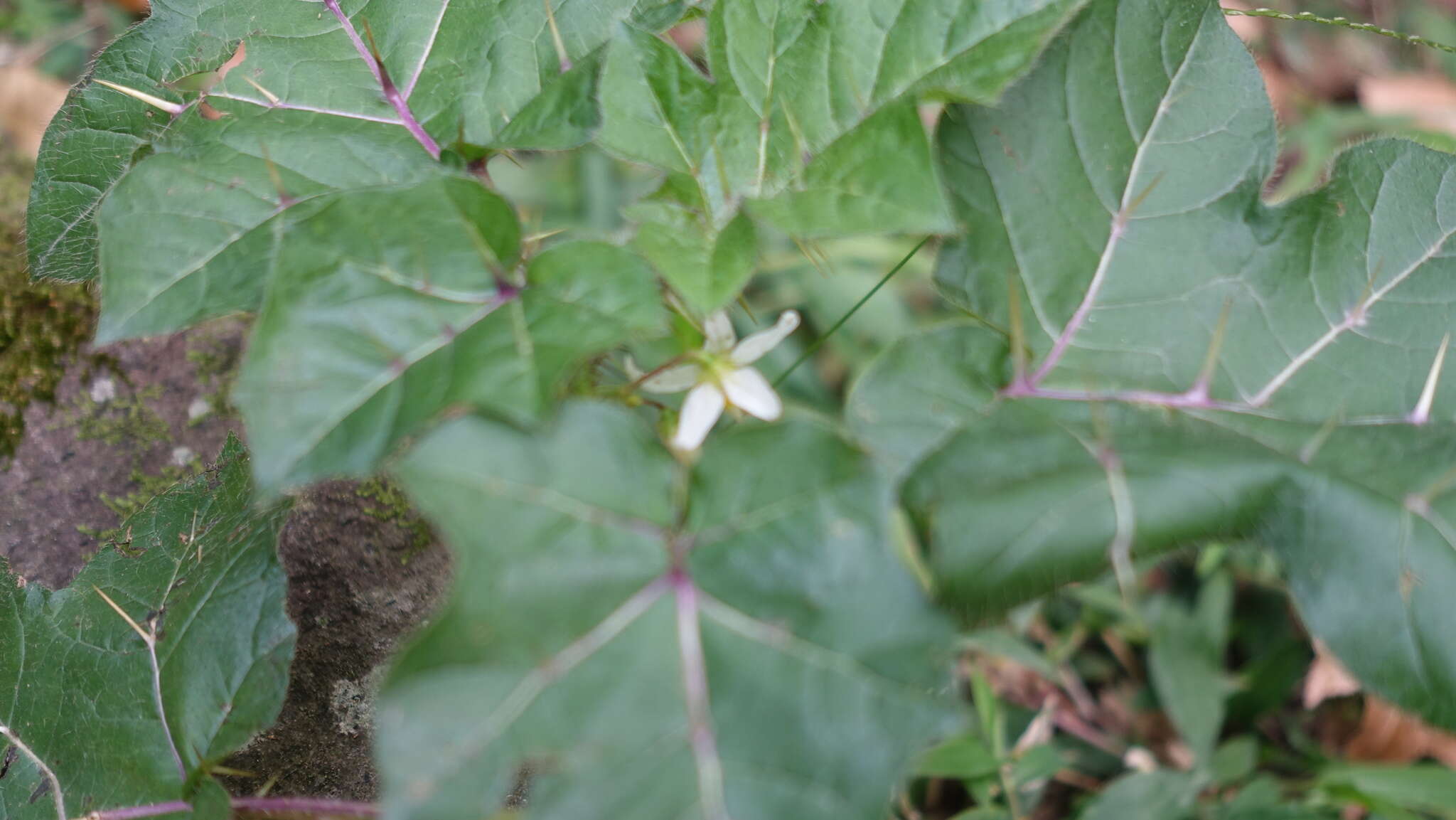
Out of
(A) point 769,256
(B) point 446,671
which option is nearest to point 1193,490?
(B) point 446,671

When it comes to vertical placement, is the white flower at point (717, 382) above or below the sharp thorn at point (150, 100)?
below

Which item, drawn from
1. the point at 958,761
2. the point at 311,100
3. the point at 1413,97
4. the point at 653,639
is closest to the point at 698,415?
the point at 653,639

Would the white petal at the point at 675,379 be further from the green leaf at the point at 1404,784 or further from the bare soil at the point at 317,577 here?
the green leaf at the point at 1404,784

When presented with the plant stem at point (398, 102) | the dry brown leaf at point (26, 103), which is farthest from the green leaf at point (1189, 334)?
the dry brown leaf at point (26, 103)

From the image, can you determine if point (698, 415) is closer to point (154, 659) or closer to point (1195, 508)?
point (1195, 508)

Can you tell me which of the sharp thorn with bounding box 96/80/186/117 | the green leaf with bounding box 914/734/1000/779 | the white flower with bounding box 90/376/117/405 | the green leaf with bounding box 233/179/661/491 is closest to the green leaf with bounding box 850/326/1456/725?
the green leaf with bounding box 233/179/661/491

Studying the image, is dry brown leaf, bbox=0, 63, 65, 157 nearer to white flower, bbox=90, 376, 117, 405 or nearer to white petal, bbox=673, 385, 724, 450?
white flower, bbox=90, 376, 117, 405
